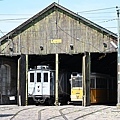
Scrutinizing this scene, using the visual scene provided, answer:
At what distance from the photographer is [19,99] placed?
3928 centimetres

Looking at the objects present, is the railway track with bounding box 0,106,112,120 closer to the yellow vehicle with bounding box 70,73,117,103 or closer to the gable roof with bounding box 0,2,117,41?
the yellow vehicle with bounding box 70,73,117,103

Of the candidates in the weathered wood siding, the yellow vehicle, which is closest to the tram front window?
the yellow vehicle

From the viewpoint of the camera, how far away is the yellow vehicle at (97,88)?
40.1 m

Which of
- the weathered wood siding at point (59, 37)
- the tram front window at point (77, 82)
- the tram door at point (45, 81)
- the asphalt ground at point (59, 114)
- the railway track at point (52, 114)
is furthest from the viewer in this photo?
the tram door at point (45, 81)

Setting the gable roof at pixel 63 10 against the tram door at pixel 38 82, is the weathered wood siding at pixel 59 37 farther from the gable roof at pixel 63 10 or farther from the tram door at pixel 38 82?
the tram door at pixel 38 82

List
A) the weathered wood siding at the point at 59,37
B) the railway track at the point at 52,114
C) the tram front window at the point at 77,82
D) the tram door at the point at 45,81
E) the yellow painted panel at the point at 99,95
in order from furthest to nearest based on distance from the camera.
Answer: the yellow painted panel at the point at 99,95
the tram door at the point at 45,81
the tram front window at the point at 77,82
the weathered wood siding at the point at 59,37
the railway track at the point at 52,114

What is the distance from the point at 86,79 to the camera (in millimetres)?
38375

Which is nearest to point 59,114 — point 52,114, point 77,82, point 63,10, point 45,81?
point 52,114

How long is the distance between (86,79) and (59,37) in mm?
4564

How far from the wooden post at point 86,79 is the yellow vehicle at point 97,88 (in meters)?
1.30

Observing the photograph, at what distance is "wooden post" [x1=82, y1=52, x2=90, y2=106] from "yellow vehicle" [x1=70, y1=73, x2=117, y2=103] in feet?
4.27

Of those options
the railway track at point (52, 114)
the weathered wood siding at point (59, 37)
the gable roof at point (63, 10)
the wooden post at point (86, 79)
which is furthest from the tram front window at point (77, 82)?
the railway track at point (52, 114)

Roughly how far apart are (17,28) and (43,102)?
7.28 metres

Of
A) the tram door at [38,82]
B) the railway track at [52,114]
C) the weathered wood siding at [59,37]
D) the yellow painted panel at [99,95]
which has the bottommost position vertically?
the railway track at [52,114]
